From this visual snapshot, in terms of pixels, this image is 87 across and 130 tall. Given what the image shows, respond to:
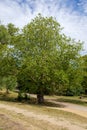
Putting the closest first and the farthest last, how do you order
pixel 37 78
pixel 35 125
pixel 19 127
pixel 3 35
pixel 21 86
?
pixel 19 127 < pixel 35 125 < pixel 37 78 < pixel 21 86 < pixel 3 35

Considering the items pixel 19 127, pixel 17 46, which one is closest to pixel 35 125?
pixel 19 127

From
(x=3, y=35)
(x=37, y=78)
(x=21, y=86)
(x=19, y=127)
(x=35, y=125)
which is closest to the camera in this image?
(x=19, y=127)

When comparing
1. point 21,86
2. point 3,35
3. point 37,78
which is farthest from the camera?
point 3,35

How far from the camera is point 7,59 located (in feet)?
112

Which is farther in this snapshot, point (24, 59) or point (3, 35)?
point (3, 35)

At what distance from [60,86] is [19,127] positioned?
19268 millimetres

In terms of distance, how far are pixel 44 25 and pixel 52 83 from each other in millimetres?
7187

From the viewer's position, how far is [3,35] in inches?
2010

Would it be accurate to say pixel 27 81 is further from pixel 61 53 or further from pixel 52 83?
pixel 61 53

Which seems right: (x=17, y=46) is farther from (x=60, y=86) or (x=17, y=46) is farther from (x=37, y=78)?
(x=60, y=86)

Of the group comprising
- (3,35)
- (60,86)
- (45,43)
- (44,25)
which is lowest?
(60,86)

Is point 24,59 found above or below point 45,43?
below

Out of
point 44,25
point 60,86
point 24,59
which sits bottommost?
point 60,86

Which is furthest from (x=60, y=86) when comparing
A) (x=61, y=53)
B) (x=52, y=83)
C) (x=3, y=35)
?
(x=3, y=35)
